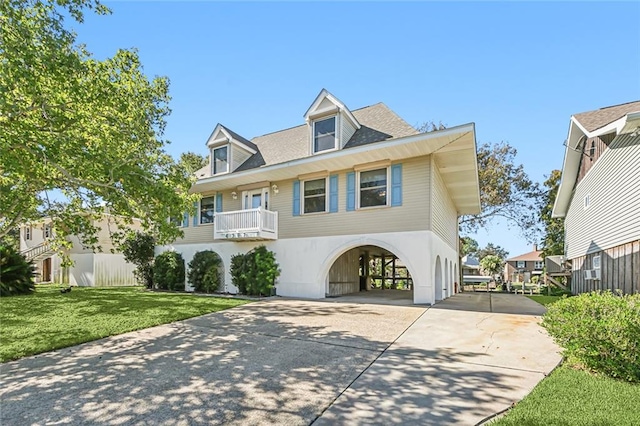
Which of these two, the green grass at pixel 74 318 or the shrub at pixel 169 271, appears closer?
the green grass at pixel 74 318

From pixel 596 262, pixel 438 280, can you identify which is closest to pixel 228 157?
pixel 438 280

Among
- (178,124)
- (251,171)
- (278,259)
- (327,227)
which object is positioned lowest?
(278,259)

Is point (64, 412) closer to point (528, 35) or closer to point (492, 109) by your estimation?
point (528, 35)

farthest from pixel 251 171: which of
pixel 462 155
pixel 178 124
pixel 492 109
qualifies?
pixel 492 109

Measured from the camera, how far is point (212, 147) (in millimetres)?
16469

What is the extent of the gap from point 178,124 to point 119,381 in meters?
10.3

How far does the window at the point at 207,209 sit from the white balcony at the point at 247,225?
74.2 inches

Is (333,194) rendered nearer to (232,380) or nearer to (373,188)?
(373,188)

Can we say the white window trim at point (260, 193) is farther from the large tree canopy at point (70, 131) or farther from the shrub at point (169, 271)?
the shrub at point (169, 271)

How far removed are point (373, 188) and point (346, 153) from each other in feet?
5.73

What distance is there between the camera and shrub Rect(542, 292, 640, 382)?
13.7 ft

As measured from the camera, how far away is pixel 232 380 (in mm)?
4473

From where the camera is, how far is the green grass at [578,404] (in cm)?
321

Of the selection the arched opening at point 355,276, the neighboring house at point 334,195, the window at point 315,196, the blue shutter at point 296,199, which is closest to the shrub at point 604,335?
the neighboring house at point 334,195
